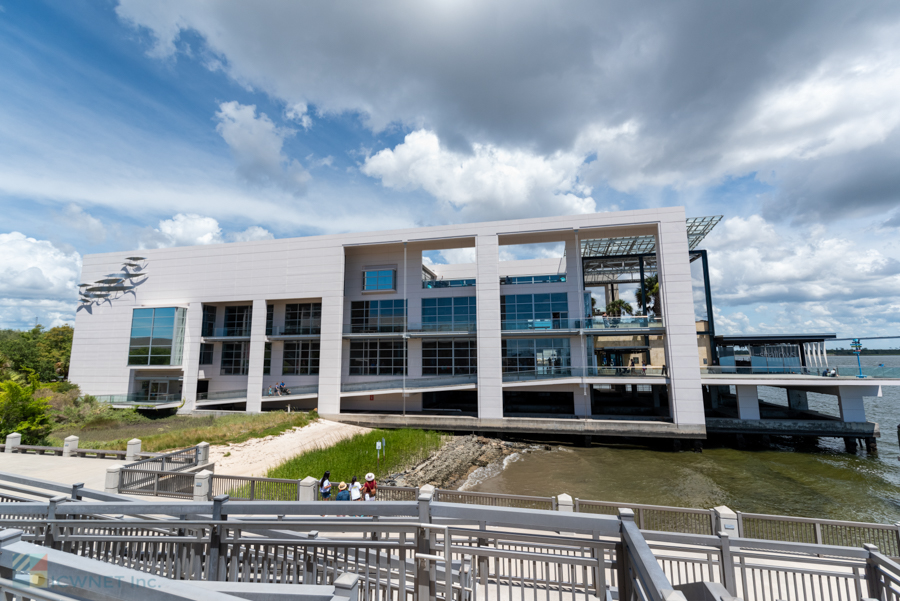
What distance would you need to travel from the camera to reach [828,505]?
651 inches

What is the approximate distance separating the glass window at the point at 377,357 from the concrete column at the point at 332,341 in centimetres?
259

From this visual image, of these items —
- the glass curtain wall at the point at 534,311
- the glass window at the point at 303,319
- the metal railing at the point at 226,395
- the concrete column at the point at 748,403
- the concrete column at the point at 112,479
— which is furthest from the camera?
the glass window at the point at 303,319

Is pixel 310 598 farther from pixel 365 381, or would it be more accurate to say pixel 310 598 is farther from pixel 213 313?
pixel 213 313

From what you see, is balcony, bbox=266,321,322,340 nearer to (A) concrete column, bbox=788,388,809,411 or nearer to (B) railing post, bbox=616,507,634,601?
(B) railing post, bbox=616,507,634,601

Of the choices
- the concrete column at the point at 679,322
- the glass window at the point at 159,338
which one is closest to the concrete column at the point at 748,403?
the concrete column at the point at 679,322

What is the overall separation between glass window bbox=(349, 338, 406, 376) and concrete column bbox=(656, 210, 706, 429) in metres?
18.4

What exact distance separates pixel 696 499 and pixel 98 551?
777 inches

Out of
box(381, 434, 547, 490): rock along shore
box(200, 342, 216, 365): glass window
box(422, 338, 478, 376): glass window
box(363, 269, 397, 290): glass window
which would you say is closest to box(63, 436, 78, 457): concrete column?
box(381, 434, 547, 490): rock along shore

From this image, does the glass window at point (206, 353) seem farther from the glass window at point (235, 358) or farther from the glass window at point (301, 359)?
the glass window at point (301, 359)

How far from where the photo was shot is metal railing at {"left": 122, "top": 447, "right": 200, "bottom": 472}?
1348 centimetres

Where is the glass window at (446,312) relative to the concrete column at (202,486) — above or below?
above

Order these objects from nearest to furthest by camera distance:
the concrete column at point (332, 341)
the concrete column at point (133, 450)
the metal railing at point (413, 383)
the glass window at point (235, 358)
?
the concrete column at point (133, 450)
the metal railing at point (413, 383)
the concrete column at point (332, 341)
the glass window at point (235, 358)

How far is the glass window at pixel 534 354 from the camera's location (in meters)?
29.4

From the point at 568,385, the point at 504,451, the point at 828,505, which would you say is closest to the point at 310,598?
the point at 828,505
